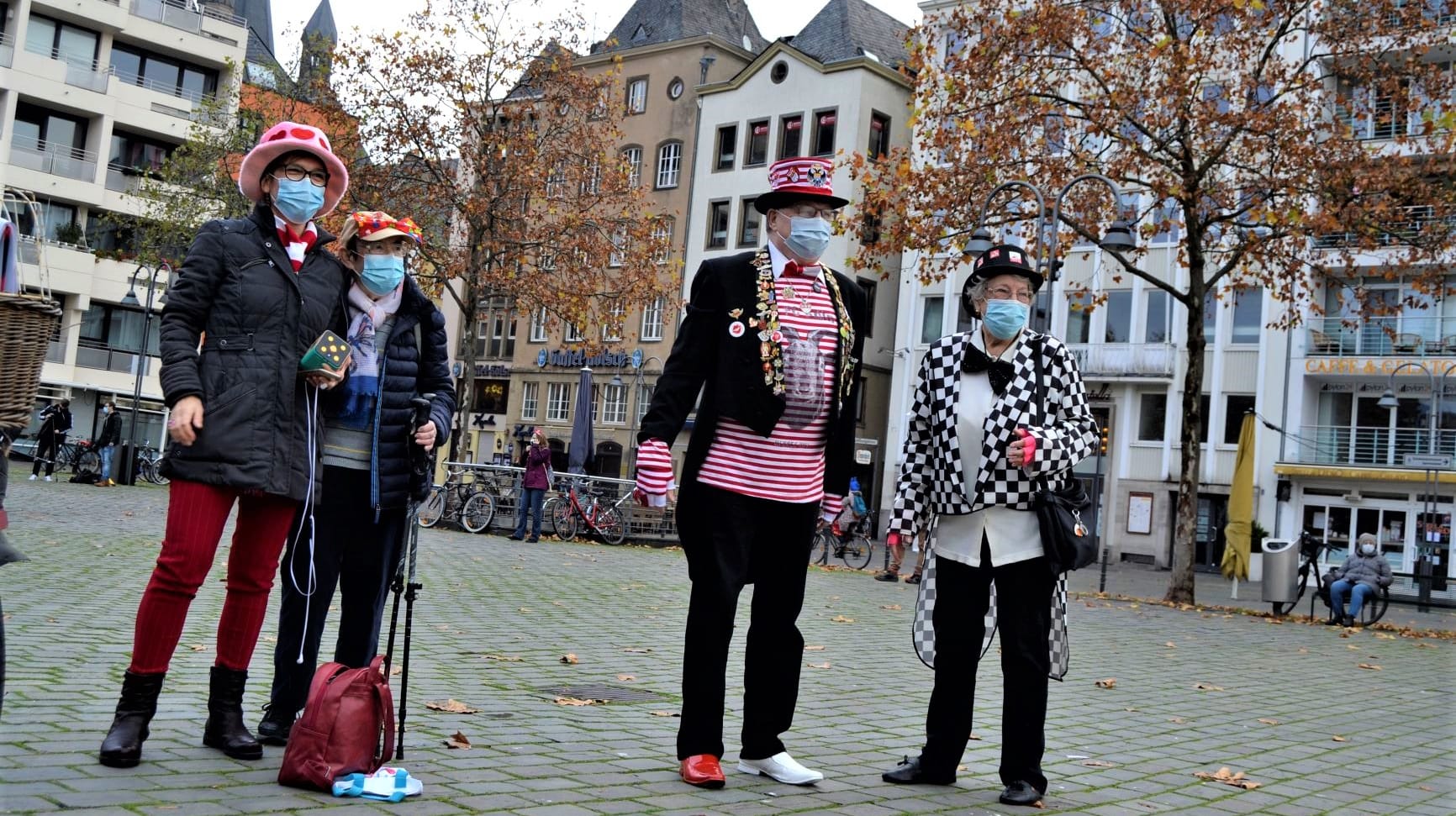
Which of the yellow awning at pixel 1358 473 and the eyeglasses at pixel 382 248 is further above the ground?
the yellow awning at pixel 1358 473

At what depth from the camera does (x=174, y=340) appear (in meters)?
4.81

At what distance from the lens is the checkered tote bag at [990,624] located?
584cm

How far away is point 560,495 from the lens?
2703cm

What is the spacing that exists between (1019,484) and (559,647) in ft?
15.4

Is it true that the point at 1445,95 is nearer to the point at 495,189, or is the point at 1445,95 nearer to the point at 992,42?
the point at 992,42

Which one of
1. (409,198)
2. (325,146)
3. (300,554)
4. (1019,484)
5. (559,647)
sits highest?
(409,198)

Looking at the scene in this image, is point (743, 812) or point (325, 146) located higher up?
point (325, 146)

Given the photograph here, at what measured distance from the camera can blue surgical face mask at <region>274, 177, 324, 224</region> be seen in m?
5.16

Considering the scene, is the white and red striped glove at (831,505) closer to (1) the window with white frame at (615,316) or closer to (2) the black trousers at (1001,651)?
(2) the black trousers at (1001,651)

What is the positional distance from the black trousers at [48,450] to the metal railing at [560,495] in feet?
36.8

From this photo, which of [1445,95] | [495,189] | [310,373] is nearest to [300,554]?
[310,373]

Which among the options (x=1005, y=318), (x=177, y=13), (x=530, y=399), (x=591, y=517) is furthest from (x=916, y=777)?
(x=177, y=13)

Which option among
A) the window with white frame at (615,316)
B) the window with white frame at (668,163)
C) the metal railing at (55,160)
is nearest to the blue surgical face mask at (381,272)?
the window with white frame at (615,316)

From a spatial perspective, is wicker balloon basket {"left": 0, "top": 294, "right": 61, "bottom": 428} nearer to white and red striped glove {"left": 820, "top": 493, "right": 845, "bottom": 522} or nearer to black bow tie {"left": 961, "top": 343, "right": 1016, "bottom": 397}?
white and red striped glove {"left": 820, "top": 493, "right": 845, "bottom": 522}
